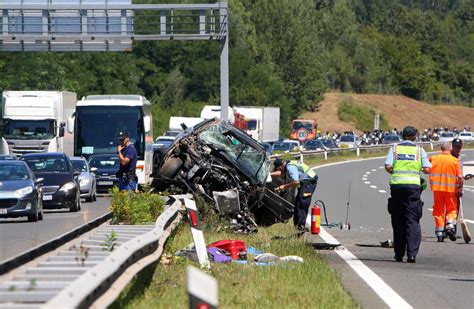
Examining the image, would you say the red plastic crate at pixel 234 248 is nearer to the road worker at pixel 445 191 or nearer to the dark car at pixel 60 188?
the road worker at pixel 445 191

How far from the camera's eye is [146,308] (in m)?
10.2

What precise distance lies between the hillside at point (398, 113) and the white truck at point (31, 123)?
8151 centimetres

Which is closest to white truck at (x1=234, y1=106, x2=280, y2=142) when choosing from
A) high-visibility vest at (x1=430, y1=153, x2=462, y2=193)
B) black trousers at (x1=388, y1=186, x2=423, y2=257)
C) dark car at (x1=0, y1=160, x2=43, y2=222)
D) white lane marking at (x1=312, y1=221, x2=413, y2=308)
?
dark car at (x1=0, y1=160, x2=43, y2=222)

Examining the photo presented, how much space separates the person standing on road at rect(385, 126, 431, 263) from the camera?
16047 millimetres

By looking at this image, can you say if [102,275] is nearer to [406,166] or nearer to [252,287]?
[252,287]

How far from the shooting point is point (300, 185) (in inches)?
803

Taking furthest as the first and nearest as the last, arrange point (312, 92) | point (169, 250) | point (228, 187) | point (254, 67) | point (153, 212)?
point (312, 92)
point (254, 67)
point (228, 187)
point (153, 212)
point (169, 250)

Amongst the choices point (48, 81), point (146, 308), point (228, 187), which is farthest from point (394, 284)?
point (48, 81)

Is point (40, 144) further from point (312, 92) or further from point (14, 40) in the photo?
point (312, 92)

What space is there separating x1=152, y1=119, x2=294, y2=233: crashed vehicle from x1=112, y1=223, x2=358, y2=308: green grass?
532 cm

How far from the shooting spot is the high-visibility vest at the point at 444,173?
19.9 m

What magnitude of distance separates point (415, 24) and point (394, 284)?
164 m

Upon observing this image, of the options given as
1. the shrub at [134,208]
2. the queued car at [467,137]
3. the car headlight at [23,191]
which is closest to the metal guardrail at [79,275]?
the shrub at [134,208]

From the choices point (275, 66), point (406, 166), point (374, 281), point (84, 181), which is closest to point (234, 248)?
point (374, 281)
